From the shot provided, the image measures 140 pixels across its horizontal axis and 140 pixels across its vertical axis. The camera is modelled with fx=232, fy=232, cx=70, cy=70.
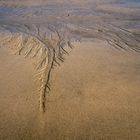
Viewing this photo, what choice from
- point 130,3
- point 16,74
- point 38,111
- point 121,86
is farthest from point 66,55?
point 130,3

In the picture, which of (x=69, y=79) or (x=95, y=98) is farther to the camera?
(x=69, y=79)

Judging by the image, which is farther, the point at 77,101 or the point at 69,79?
the point at 69,79

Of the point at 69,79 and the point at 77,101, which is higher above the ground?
the point at 69,79

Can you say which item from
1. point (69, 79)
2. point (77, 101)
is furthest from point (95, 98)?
point (69, 79)

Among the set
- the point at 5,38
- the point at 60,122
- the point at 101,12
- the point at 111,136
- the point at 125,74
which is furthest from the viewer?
the point at 101,12

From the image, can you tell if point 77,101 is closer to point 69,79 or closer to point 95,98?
point 95,98

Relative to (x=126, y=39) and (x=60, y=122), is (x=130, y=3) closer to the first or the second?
(x=126, y=39)

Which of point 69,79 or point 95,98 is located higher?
point 69,79

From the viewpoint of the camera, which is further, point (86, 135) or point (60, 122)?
point (60, 122)
